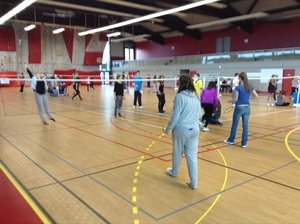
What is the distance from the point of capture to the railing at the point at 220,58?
79.3 feet

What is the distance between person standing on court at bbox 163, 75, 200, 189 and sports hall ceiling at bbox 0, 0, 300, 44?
56.8 feet

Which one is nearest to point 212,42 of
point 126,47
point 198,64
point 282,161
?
point 198,64

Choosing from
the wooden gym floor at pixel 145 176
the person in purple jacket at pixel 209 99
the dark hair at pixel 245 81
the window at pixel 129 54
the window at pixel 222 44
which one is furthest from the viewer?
the window at pixel 129 54

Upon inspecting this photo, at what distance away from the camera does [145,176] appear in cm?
489

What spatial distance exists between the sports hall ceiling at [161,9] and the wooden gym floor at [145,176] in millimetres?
14893

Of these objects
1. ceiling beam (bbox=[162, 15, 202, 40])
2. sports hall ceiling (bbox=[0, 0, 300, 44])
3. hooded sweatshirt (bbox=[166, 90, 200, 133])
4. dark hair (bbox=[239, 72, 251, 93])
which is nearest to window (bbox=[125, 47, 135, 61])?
sports hall ceiling (bbox=[0, 0, 300, 44])

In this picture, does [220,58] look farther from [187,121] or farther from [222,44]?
[187,121]

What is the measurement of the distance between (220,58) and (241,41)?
2.68 m

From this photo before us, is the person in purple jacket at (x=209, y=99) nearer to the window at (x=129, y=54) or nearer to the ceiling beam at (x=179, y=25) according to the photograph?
the ceiling beam at (x=179, y=25)

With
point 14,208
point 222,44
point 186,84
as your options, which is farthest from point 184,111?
point 222,44

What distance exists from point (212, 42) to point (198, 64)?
9.59ft

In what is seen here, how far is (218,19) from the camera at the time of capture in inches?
1054

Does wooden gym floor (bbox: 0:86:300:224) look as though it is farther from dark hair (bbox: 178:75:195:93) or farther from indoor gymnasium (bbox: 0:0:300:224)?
dark hair (bbox: 178:75:195:93)

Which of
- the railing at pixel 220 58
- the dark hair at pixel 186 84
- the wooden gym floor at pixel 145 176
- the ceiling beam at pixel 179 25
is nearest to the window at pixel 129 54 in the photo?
the railing at pixel 220 58
